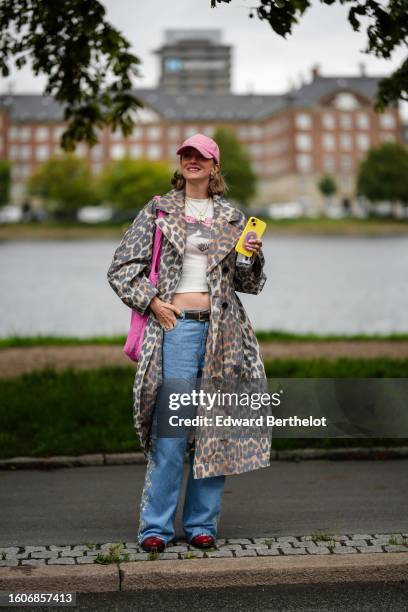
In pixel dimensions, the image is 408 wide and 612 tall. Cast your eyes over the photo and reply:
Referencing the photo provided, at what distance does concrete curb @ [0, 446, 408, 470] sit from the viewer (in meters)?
7.18

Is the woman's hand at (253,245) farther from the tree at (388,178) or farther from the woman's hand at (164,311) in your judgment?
the tree at (388,178)

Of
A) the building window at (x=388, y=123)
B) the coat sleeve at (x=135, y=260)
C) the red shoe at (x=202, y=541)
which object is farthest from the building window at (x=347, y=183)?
the red shoe at (x=202, y=541)

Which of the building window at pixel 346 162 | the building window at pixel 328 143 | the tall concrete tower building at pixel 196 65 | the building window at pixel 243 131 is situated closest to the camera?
the building window at pixel 328 143

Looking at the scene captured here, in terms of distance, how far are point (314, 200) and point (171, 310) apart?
111 meters

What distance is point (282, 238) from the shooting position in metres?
91.6

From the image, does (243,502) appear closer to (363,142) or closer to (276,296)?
(276,296)

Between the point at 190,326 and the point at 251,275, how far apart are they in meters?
0.42

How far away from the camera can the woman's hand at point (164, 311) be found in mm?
4719

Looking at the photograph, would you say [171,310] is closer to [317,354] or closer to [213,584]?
[213,584]

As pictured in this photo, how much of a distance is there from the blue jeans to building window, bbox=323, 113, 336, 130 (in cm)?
11741

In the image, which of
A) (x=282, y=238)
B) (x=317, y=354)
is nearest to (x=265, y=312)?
(x=317, y=354)

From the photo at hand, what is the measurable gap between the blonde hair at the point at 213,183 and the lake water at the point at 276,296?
13740 millimetres

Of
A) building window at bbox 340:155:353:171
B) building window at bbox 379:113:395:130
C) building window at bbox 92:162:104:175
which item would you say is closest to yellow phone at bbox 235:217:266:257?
building window at bbox 340:155:353:171

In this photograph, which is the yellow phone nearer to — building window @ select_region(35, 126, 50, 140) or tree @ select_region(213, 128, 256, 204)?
tree @ select_region(213, 128, 256, 204)
